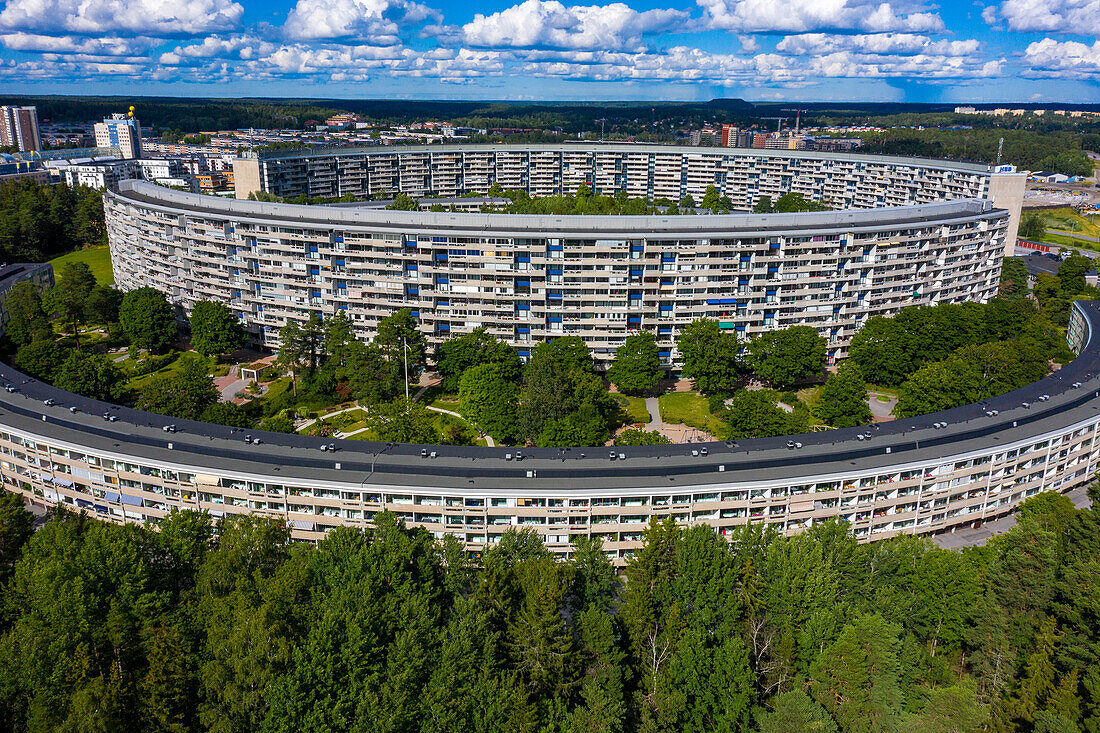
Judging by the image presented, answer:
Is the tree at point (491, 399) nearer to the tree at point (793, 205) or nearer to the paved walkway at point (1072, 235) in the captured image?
the tree at point (793, 205)

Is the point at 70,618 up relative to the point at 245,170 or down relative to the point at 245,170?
down

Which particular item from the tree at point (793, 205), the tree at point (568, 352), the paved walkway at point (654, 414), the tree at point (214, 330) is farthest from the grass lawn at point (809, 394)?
the tree at point (214, 330)

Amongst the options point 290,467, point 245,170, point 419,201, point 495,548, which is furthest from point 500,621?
point 245,170

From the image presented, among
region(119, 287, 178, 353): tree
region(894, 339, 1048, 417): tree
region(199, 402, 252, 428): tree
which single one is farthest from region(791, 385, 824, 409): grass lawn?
region(119, 287, 178, 353): tree

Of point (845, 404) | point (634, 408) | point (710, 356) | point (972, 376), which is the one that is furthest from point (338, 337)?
point (972, 376)

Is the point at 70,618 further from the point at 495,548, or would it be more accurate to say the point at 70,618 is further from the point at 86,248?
the point at 86,248

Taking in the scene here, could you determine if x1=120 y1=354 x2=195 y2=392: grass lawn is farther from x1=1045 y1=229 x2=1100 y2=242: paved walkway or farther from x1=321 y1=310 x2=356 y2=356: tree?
x1=1045 y1=229 x2=1100 y2=242: paved walkway
